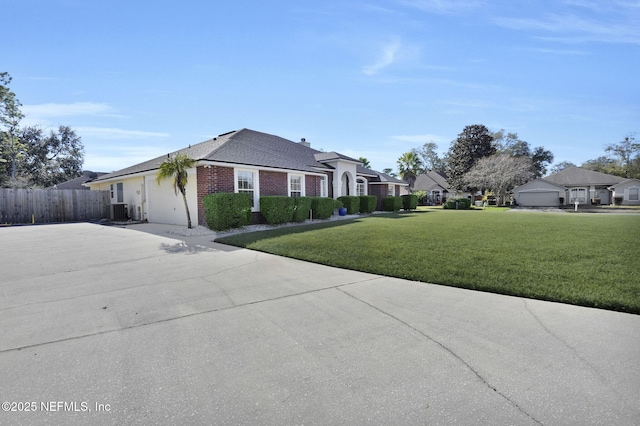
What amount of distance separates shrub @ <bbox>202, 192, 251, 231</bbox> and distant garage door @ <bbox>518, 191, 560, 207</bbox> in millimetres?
42200

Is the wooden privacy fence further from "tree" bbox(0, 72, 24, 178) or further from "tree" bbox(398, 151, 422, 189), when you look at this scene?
"tree" bbox(398, 151, 422, 189)

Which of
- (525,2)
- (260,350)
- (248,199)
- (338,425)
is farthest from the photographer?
(248,199)

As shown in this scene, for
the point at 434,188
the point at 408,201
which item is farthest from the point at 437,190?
the point at 408,201

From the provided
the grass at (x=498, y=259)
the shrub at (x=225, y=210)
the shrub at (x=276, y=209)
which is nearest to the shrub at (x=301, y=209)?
the shrub at (x=276, y=209)

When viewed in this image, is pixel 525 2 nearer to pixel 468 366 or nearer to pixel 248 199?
pixel 468 366

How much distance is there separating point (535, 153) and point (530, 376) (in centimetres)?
7076

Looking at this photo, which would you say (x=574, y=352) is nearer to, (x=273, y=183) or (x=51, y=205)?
(x=273, y=183)

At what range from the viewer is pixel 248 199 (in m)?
12.9

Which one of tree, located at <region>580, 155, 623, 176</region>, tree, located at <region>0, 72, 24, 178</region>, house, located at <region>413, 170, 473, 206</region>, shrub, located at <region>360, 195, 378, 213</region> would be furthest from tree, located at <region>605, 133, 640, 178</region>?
tree, located at <region>0, 72, 24, 178</region>

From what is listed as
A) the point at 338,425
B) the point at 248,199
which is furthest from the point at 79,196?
the point at 338,425

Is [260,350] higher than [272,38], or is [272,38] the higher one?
[272,38]

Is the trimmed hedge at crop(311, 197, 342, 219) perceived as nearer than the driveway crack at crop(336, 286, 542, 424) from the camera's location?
No

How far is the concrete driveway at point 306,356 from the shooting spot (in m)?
2.00

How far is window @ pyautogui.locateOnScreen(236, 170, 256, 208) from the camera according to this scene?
13.9 metres
